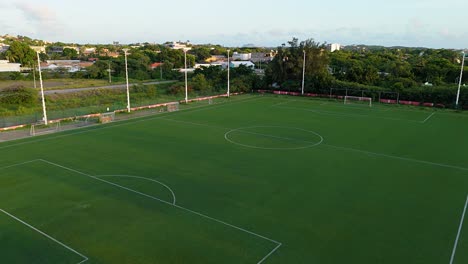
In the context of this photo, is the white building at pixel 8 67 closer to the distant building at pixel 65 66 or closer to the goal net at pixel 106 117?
the distant building at pixel 65 66

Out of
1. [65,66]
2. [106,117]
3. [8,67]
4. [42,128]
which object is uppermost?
[8,67]

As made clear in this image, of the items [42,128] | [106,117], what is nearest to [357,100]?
[106,117]

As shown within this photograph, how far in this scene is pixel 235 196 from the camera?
50.4ft

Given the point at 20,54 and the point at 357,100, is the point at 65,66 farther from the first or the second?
the point at 357,100

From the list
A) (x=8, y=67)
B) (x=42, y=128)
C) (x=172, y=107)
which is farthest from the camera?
(x=8, y=67)

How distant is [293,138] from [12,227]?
18.4m

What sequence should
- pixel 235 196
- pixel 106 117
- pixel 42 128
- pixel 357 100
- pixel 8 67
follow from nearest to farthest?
1. pixel 235 196
2. pixel 42 128
3. pixel 106 117
4. pixel 357 100
5. pixel 8 67

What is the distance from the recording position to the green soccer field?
11.1 m

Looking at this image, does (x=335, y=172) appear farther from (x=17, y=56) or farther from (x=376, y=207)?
(x=17, y=56)

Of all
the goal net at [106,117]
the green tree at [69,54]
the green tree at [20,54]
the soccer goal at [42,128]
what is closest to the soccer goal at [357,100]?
the goal net at [106,117]

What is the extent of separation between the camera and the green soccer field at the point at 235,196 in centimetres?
1112

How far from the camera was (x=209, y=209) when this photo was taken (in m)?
14.0

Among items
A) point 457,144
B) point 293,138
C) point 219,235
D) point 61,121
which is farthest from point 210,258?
point 61,121

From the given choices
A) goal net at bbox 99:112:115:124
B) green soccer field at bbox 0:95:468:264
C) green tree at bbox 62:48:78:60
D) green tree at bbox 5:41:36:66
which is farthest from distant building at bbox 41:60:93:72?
green soccer field at bbox 0:95:468:264
